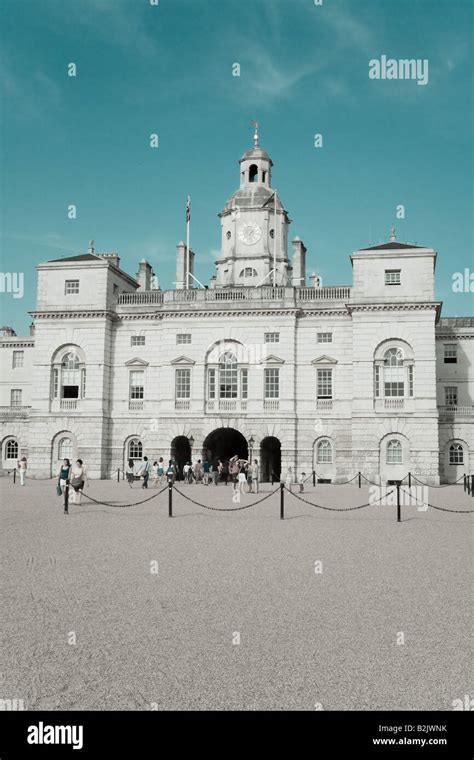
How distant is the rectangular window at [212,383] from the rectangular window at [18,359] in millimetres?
23848

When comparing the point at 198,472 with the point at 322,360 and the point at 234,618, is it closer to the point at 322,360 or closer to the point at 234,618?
the point at 322,360

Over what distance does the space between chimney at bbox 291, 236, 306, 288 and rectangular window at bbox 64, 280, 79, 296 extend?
1501cm

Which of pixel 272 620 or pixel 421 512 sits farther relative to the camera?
pixel 421 512

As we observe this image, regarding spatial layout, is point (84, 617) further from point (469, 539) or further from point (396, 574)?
point (469, 539)

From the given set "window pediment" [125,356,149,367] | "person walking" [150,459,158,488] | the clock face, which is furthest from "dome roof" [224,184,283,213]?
"person walking" [150,459,158,488]

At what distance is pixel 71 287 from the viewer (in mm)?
49000

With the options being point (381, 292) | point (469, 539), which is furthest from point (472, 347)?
point (469, 539)

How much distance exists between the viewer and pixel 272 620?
9.45m

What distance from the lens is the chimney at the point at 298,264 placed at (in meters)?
52.8

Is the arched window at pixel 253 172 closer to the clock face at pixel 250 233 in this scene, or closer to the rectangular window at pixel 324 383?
the clock face at pixel 250 233

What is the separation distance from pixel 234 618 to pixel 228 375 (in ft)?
123

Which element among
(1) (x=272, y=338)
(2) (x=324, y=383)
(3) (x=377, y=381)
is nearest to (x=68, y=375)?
(1) (x=272, y=338)

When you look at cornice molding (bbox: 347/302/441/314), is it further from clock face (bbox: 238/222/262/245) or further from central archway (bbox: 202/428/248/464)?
clock face (bbox: 238/222/262/245)

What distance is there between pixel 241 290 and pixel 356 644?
40.1 meters
